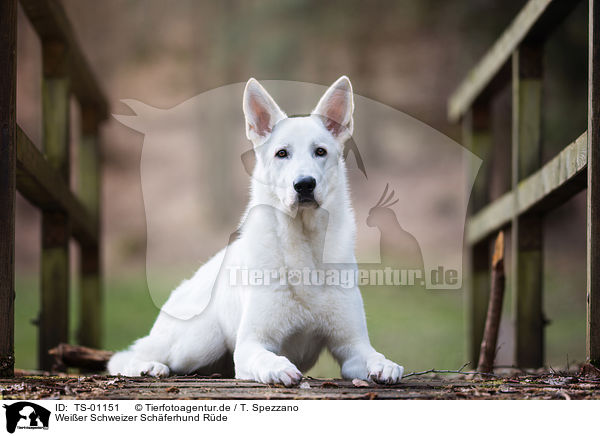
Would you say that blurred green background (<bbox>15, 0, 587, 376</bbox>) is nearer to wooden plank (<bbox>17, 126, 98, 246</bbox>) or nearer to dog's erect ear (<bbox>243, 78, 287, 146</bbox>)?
wooden plank (<bbox>17, 126, 98, 246</bbox>)

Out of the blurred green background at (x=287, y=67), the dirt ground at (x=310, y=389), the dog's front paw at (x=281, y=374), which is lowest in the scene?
the dirt ground at (x=310, y=389)

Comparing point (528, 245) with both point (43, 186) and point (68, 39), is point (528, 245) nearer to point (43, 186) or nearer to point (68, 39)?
point (43, 186)

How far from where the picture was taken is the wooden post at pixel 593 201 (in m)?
2.92

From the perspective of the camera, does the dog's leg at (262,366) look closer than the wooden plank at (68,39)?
Yes

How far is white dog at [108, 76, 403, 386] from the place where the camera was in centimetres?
317

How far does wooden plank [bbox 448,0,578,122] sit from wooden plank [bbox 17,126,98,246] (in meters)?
3.17

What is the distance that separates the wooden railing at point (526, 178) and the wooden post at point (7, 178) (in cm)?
273

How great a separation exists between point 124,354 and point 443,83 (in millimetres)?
6449

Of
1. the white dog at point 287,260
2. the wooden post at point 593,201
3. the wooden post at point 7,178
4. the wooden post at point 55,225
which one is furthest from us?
the wooden post at point 55,225

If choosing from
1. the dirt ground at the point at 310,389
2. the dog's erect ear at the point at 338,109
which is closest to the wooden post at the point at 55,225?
the dirt ground at the point at 310,389

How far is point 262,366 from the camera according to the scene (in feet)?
9.46

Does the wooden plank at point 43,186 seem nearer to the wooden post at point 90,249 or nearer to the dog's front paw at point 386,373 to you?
the wooden post at point 90,249

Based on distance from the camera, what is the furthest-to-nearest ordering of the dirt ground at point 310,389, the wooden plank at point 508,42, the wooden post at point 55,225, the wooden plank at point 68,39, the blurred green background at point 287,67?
the blurred green background at point 287,67 → the wooden post at point 55,225 → the wooden plank at point 68,39 → the wooden plank at point 508,42 → the dirt ground at point 310,389
